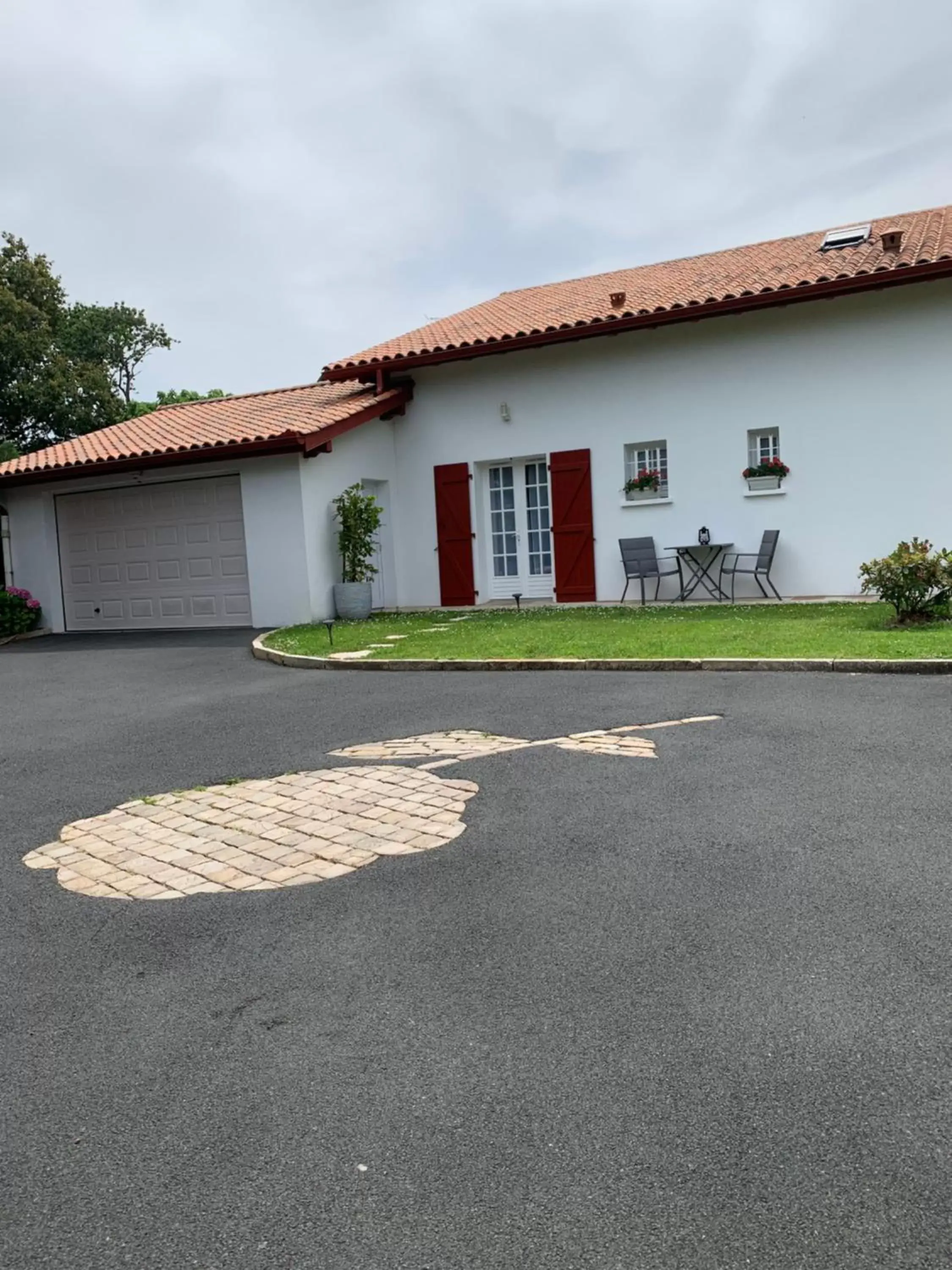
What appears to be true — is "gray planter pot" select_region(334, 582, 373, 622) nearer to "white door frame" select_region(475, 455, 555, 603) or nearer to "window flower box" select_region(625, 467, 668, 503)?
"white door frame" select_region(475, 455, 555, 603)

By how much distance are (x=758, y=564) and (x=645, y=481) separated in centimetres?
231

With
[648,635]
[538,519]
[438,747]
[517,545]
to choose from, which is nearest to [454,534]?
[517,545]

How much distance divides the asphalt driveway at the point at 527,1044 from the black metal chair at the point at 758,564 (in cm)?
916

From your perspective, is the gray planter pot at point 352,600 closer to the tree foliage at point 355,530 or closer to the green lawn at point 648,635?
the tree foliage at point 355,530

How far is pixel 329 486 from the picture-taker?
1558 centimetres

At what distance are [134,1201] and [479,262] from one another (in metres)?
23.4

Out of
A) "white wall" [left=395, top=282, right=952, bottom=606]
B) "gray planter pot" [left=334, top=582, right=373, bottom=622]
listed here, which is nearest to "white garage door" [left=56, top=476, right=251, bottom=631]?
"gray planter pot" [left=334, top=582, right=373, bottom=622]

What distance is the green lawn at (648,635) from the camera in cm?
912

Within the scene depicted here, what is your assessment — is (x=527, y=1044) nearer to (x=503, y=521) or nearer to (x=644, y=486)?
(x=644, y=486)

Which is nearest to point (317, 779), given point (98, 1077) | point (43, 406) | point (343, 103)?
point (98, 1077)

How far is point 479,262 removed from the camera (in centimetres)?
2334

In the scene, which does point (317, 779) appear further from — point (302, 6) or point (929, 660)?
point (302, 6)

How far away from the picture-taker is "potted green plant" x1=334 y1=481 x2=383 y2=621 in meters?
15.3

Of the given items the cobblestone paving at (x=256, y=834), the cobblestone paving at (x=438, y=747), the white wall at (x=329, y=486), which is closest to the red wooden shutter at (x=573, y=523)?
the white wall at (x=329, y=486)
